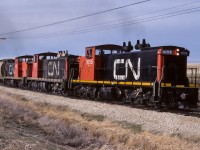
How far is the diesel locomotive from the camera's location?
20047mm

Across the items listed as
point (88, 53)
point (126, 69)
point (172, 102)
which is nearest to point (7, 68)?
point (88, 53)

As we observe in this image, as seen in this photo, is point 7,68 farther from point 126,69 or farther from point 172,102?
point 172,102

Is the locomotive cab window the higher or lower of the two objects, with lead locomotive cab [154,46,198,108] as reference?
higher

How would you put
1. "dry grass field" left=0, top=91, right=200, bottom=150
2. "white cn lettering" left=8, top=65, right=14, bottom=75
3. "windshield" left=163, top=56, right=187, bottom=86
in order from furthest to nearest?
"white cn lettering" left=8, top=65, right=14, bottom=75 → "windshield" left=163, top=56, right=187, bottom=86 → "dry grass field" left=0, top=91, right=200, bottom=150

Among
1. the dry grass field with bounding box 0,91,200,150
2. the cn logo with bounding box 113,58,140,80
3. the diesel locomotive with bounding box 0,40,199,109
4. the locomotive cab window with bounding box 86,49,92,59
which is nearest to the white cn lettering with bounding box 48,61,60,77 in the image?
the diesel locomotive with bounding box 0,40,199,109

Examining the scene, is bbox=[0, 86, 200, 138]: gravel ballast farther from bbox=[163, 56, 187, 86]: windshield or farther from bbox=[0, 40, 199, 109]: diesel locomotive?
bbox=[163, 56, 187, 86]: windshield

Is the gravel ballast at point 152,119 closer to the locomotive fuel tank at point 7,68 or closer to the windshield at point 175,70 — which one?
the windshield at point 175,70

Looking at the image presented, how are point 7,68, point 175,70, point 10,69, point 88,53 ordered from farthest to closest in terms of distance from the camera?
point 7,68 < point 10,69 < point 88,53 < point 175,70

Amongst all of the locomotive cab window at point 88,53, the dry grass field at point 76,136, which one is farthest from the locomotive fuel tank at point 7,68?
the dry grass field at point 76,136

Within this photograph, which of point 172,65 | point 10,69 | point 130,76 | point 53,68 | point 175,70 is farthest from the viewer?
point 10,69

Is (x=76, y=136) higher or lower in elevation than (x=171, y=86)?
lower

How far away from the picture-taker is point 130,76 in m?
22.6

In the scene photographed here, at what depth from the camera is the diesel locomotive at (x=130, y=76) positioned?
65.8ft

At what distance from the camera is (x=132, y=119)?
17219mm
